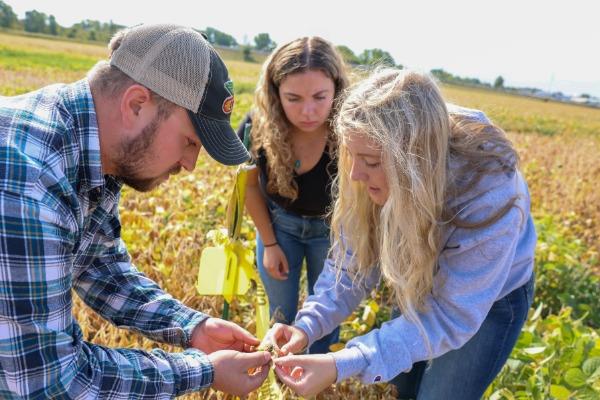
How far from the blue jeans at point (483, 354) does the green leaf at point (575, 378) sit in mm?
516

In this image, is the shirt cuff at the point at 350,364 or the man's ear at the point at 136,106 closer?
the man's ear at the point at 136,106

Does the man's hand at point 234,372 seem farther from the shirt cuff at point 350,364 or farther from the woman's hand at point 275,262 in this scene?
the woman's hand at point 275,262

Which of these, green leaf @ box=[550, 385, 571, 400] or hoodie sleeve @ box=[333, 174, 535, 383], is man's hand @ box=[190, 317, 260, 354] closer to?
hoodie sleeve @ box=[333, 174, 535, 383]

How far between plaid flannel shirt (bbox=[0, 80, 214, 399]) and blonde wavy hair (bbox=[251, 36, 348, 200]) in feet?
3.37

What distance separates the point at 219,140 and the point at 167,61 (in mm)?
271

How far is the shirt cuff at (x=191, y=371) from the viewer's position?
5.07 ft

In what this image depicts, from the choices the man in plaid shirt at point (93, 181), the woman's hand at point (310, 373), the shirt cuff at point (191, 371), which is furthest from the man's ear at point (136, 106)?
the woman's hand at point (310, 373)

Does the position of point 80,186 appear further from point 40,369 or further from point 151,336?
point 151,336

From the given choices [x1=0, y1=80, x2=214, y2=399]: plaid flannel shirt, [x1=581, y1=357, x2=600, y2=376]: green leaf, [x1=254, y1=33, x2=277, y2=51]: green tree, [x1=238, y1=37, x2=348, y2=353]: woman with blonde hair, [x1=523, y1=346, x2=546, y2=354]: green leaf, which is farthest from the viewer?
[x1=254, y1=33, x2=277, y2=51]: green tree

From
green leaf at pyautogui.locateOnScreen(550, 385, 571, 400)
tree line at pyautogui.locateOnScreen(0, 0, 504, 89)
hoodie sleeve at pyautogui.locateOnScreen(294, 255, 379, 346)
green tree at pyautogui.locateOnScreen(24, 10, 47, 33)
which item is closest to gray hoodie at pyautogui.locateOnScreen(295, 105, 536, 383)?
hoodie sleeve at pyautogui.locateOnScreen(294, 255, 379, 346)

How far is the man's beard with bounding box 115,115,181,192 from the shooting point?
1.41 metres

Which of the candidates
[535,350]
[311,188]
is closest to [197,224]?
[311,188]

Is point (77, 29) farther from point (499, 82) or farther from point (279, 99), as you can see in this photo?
point (279, 99)

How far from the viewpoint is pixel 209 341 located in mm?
1939
